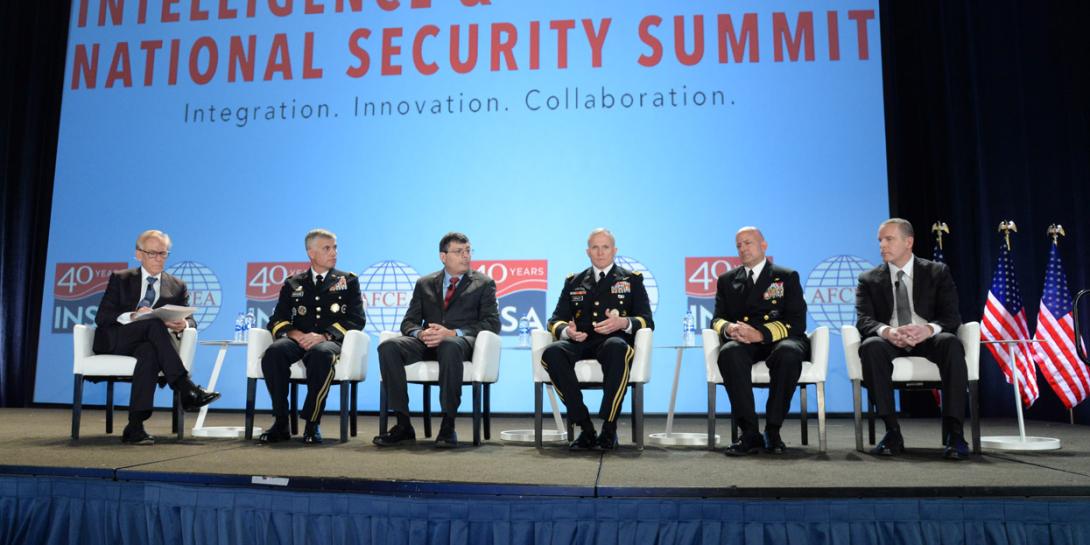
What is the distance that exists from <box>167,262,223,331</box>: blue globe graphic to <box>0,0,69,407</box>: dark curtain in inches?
69.6

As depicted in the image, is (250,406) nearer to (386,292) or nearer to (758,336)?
(386,292)

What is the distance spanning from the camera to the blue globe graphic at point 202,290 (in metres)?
5.98

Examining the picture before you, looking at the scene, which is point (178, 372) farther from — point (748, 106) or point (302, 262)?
point (748, 106)

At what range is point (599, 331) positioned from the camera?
370 cm

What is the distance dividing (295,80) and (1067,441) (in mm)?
5473

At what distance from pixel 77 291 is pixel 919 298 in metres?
5.93

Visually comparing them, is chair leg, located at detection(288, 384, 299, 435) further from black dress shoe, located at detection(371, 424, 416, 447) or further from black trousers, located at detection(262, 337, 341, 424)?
black dress shoe, located at detection(371, 424, 416, 447)

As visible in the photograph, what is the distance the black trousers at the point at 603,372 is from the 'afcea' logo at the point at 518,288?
1848mm

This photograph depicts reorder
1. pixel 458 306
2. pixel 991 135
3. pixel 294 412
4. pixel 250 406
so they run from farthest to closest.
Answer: pixel 991 135, pixel 294 412, pixel 458 306, pixel 250 406

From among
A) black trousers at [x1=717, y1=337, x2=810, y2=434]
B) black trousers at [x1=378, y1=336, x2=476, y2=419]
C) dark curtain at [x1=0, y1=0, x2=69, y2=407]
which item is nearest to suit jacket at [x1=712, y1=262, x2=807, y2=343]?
black trousers at [x1=717, y1=337, x2=810, y2=434]

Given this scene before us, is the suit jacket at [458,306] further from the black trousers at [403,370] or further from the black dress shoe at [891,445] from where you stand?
the black dress shoe at [891,445]

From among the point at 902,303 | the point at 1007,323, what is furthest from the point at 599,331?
the point at 1007,323

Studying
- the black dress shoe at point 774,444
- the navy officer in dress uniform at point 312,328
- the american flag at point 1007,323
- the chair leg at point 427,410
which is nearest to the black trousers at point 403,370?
the navy officer in dress uniform at point 312,328

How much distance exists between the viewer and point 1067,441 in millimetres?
3953
